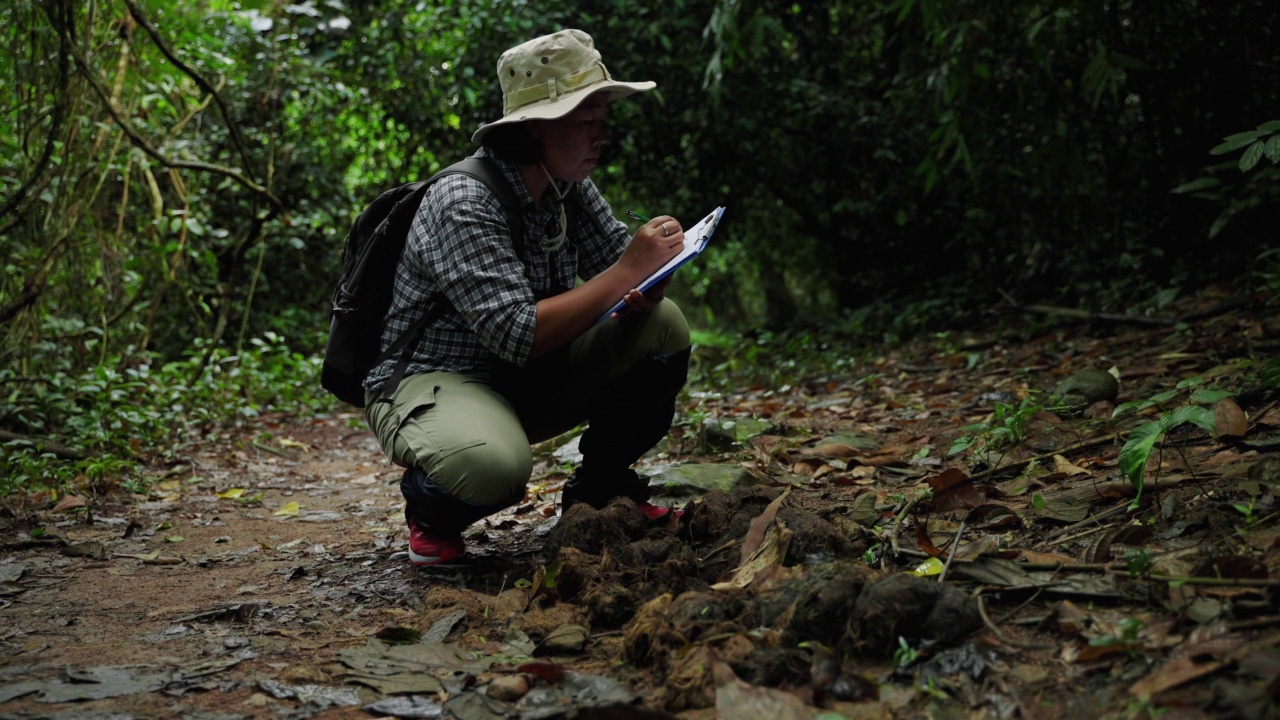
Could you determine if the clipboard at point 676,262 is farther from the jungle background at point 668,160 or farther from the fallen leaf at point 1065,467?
the jungle background at point 668,160

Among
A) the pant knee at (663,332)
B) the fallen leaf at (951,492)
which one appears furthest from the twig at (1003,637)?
the pant knee at (663,332)

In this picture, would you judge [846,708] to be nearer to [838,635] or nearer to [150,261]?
[838,635]

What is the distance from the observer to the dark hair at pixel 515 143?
302 cm

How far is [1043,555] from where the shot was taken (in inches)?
90.4

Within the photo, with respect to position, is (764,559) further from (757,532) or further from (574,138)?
(574,138)

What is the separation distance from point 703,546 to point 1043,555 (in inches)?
35.5

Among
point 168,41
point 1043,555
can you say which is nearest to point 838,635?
point 1043,555

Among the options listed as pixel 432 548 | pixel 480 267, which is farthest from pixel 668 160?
pixel 432 548

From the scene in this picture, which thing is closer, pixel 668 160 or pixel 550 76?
pixel 550 76

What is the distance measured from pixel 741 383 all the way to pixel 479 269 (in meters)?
4.30

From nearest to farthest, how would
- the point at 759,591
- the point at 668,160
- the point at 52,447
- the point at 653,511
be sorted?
the point at 759,591 → the point at 653,511 → the point at 52,447 → the point at 668,160

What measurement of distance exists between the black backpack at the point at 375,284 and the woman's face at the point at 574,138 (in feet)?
0.55

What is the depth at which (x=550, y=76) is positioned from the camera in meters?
2.93

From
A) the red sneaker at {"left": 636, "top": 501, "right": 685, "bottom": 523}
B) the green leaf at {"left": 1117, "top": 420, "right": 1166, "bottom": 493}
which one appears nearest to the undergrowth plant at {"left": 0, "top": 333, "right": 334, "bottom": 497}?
the red sneaker at {"left": 636, "top": 501, "right": 685, "bottom": 523}
